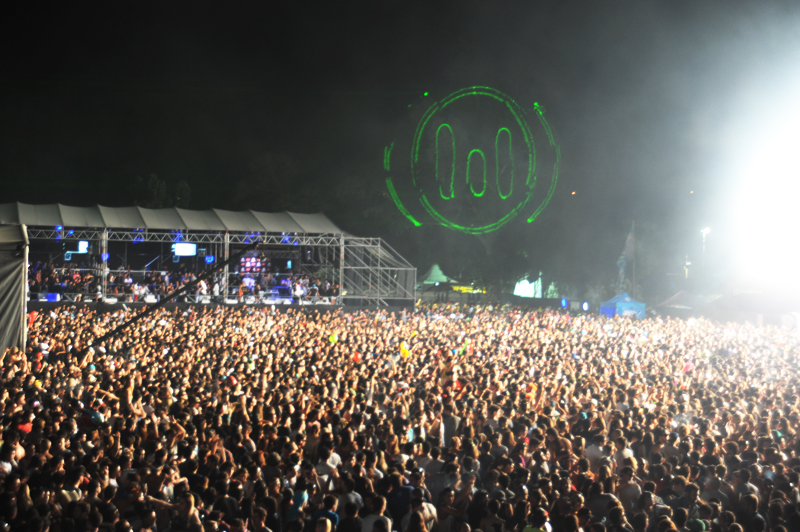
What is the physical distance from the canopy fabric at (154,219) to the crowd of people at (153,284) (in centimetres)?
238

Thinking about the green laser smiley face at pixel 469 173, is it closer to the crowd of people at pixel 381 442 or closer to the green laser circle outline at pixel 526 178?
the green laser circle outline at pixel 526 178

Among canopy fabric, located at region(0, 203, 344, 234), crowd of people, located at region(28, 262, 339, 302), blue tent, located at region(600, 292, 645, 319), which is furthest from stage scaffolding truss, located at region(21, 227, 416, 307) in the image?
blue tent, located at region(600, 292, 645, 319)

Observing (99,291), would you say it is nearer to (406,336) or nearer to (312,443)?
(406,336)

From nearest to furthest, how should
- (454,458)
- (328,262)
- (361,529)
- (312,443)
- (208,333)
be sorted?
(361,529) < (454,458) < (312,443) < (208,333) < (328,262)

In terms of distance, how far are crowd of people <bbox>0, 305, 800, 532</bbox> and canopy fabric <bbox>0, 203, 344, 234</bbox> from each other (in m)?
12.3

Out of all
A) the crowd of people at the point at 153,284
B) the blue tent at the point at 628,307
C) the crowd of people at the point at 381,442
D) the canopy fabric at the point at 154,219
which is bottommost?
the crowd of people at the point at 381,442

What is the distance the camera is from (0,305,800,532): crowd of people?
518 cm

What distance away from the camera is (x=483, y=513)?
5.19 meters

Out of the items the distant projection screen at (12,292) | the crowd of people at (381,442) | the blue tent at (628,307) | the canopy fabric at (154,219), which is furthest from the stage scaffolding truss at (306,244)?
the crowd of people at (381,442)

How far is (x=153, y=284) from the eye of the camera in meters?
29.3

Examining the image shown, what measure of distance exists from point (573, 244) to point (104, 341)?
36.4 m

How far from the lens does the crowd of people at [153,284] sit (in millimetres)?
25906

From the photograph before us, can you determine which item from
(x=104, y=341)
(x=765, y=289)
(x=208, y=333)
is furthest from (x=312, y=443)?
(x=765, y=289)

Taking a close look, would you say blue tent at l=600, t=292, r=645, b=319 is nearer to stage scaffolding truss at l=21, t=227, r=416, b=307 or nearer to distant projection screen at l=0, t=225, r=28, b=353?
stage scaffolding truss at l=21, t=227, r=416, b=307
